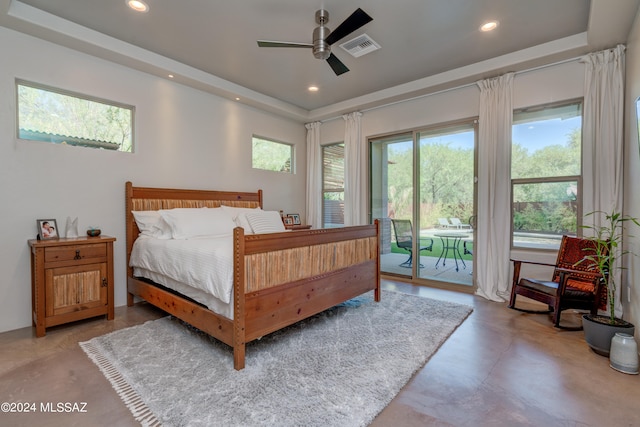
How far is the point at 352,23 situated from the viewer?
2.24m

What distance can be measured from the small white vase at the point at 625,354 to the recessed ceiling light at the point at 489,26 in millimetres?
2899

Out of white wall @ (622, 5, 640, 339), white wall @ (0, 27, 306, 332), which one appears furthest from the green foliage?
white wall @ (622, 5, 640, 339)

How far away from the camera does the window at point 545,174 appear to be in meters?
3.38

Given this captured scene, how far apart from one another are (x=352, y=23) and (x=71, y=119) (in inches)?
124

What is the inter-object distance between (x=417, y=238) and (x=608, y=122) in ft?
8.31

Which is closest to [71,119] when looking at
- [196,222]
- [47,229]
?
[47,229]

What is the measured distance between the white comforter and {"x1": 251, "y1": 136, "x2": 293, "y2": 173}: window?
239 cm

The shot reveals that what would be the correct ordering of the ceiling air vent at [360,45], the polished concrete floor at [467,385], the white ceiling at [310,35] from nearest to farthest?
1. the polished concrete floor at [467,385]
2. the white ceiling at [310,35]
3. the ceiling air vent at [360,45]

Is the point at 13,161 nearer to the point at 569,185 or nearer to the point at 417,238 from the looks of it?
the point at 417,238

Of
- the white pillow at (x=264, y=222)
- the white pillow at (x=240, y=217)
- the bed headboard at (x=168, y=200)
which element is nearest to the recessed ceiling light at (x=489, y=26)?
the white pillow at (x=264, y=222)

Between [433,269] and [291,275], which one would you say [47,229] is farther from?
[433,269]

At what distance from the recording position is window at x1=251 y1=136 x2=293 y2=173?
5.05m

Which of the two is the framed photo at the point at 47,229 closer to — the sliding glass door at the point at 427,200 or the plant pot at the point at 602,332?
the sliding glass door at the point at 427,200

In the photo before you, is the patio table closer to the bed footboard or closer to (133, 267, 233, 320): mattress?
the bed footboard
